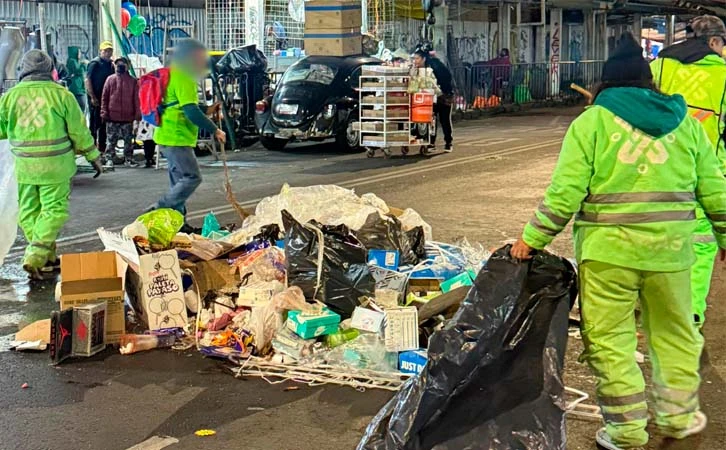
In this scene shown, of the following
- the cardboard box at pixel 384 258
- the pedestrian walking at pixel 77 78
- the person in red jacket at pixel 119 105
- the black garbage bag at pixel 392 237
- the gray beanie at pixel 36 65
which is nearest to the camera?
the cardboard box at pixel 384 258

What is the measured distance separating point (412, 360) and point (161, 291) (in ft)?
5.91

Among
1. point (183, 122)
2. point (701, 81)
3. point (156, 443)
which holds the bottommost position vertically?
point (156, 443)

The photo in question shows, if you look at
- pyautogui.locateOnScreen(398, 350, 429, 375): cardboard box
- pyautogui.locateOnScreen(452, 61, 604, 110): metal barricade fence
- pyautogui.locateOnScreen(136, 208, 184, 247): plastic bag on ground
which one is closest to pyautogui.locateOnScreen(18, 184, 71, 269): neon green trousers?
pyautogui.locateOnScreen(136, 208, 184, 247): plastic bag on ground

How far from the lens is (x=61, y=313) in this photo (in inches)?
220

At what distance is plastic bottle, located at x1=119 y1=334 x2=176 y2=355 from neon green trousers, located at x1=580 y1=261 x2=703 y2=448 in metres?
2.84

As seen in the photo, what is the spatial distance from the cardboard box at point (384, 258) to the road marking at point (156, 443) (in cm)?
214

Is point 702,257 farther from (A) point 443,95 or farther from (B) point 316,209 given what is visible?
(A) point 443,95

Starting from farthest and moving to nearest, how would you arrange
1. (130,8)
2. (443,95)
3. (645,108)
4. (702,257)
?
1. (130,8)
2. (443,95)
3. (702,257)
4. (645,108)

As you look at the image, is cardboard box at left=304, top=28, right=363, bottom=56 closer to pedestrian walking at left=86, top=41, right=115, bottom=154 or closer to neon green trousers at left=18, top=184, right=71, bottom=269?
pedestrian walking at left=86, top=41, right=115, bottom=154

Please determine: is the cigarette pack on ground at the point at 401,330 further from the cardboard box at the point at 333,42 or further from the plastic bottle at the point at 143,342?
the cardboard box at the point at 333,42

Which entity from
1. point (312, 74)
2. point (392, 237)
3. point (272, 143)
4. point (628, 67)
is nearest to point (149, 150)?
point (272, 143)

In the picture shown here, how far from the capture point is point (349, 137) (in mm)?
16734

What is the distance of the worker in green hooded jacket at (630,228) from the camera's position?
154 inches

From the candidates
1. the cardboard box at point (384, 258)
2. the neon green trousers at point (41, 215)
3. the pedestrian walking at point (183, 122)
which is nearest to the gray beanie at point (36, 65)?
the neon green trousers at point (41, 215)
